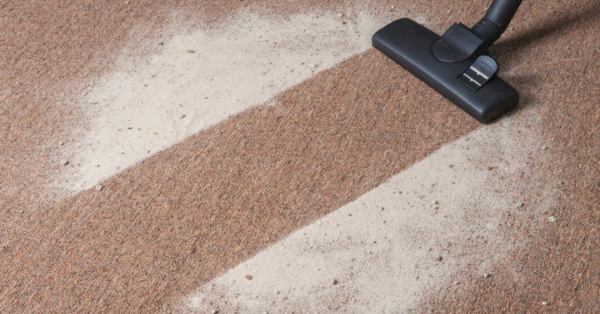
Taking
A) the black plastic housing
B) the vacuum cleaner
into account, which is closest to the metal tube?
the vacuum cleaner

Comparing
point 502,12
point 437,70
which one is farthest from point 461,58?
point 502,12

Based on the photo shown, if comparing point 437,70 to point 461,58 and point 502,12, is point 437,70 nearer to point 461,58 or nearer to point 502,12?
point 461,58

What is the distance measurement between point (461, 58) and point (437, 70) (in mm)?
83

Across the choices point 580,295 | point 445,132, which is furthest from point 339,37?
point 580,295

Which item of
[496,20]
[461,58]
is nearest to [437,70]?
[461,58]

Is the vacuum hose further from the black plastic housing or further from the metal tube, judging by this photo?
the black plastic housing

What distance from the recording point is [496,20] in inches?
→ 73.0

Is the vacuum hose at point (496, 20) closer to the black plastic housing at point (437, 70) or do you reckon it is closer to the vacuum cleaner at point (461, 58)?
the vacuum cleaner at point (461, 58)

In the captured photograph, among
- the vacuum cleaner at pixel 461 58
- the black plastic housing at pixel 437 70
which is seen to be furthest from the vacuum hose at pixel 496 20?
the black plastic housing at pixel 437 70

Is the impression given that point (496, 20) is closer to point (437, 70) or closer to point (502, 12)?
point (502, 12)

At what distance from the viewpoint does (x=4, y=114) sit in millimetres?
1787

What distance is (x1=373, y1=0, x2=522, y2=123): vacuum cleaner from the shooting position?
174 centimetres

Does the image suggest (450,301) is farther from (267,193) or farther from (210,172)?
(210,172)

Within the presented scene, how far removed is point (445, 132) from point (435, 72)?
0.21m
